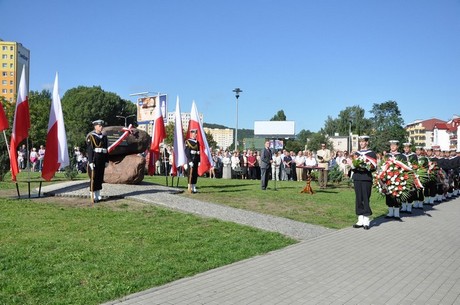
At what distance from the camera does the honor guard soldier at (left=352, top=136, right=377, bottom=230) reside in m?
11.1

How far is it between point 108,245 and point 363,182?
6.66 m

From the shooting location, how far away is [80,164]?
29.5 meters

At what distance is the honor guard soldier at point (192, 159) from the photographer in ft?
51.4

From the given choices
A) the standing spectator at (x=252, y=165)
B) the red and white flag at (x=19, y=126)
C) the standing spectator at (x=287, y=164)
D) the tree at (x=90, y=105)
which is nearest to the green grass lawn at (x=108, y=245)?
the red and white flag at (x=19, y=126)

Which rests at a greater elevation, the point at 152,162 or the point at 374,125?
the point at 374,125

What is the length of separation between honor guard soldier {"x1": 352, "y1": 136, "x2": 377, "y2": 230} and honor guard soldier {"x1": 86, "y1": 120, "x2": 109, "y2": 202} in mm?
7013

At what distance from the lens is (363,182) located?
444 inches

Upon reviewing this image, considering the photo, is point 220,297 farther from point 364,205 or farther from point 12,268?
point 364,205

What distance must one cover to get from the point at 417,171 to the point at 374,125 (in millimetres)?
100788

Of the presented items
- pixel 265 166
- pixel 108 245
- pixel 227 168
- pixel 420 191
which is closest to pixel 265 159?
pixel 265 166

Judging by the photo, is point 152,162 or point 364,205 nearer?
point 364,205

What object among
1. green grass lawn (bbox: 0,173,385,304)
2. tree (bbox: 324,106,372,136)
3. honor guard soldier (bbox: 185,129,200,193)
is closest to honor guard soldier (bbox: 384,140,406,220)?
green grass lawn (bbox: 0,173,385,304)

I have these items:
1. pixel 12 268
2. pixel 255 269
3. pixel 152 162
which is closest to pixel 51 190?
pixel 152 162

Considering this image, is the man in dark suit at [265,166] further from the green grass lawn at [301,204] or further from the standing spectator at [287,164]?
the standing spectator at [287,164]
